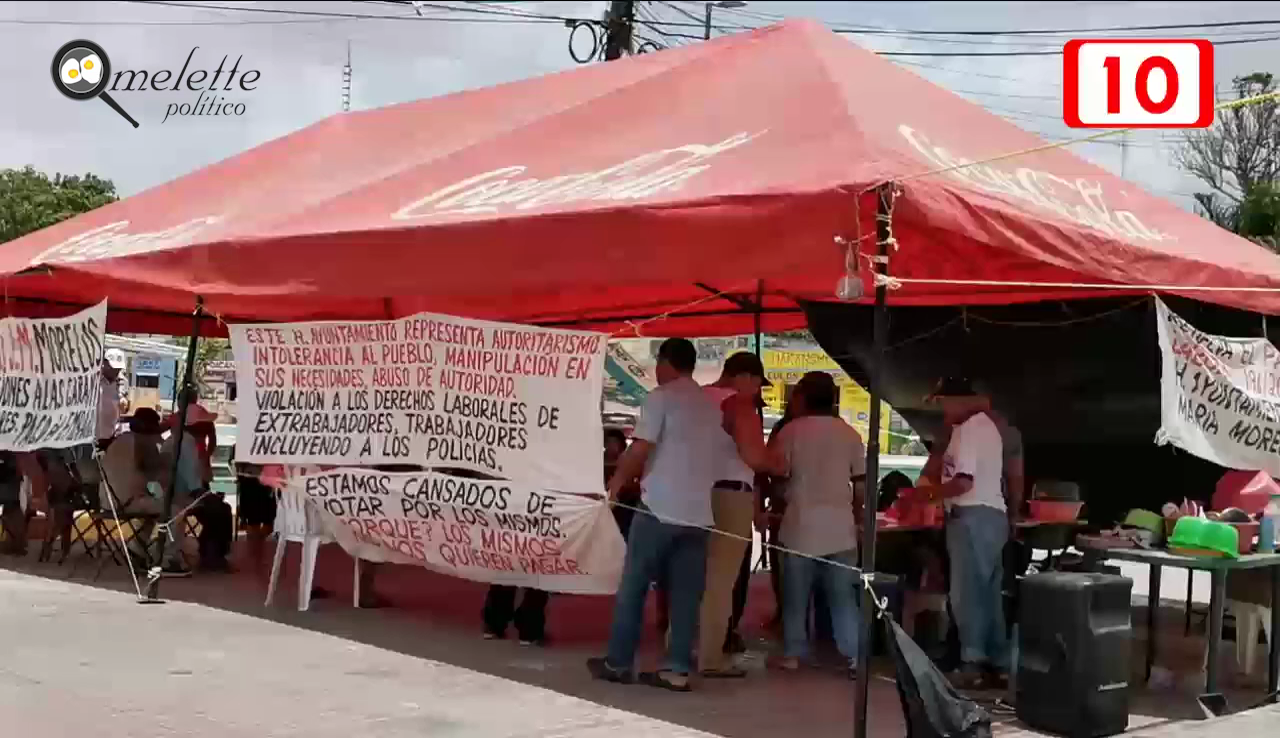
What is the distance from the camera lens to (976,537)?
761cm

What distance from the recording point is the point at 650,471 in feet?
24.4

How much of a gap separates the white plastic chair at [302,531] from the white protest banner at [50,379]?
6.75ft

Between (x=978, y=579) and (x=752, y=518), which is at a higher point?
(x=752, y=518)

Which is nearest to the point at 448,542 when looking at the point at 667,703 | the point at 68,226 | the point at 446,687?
the point at 446,687

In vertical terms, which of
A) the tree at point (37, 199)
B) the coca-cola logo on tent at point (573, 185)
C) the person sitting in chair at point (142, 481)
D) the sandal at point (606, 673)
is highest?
the tree at point (37, 199)

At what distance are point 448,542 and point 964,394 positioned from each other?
333cm

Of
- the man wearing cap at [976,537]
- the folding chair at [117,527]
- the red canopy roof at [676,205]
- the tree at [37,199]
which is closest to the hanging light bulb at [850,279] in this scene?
the red canopy roof at [676,205]

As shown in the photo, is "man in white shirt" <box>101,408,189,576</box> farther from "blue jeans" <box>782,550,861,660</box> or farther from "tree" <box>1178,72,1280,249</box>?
"tree" <box>1178,72,1280,249</box>

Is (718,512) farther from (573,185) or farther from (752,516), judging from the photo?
(573,185)

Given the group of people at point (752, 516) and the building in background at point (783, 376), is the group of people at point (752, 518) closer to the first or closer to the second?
the group of people at point (752, 516)

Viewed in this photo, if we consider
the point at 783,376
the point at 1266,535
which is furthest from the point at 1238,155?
the point at 1266,535

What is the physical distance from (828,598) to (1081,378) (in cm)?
370

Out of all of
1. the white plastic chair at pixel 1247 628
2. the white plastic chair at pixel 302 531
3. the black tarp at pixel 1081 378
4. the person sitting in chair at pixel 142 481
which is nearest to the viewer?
the white plastic chair at pixel 1247 628

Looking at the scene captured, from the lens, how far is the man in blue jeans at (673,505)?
7.37 meters
